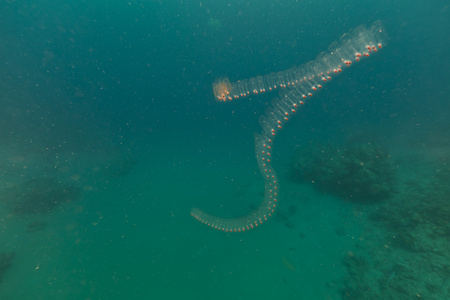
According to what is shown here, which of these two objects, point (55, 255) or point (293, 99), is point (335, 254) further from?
point (55, 255)

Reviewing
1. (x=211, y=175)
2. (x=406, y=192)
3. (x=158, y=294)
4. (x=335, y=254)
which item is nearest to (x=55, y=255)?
(x=158, y=294)

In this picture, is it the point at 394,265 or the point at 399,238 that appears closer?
the point at 394,265

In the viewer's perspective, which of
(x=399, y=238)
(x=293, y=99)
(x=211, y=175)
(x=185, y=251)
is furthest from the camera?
(x=211, y=175)

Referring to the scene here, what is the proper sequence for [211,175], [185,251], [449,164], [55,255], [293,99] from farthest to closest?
1. [211,175]
2. [449,164]
3. [55,255]
4. [185,251]
5. [293,99]

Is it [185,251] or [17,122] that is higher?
[17,122]

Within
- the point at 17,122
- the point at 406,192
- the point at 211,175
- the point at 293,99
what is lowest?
the point at 406,192

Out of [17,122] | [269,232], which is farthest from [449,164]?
[17,122]
